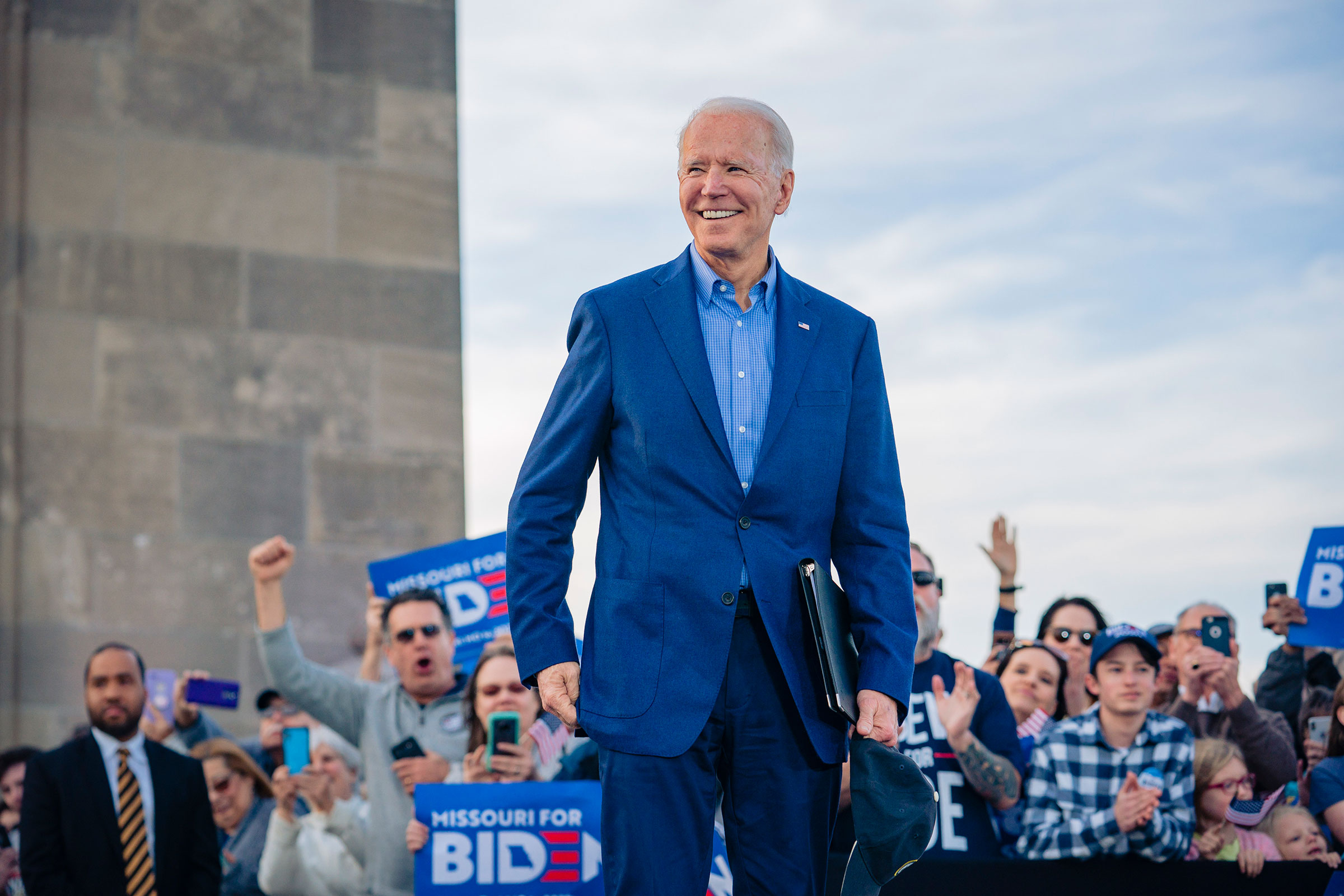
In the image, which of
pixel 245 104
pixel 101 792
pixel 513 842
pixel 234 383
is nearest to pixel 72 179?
pixel 245 104

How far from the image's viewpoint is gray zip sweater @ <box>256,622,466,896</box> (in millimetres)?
6445

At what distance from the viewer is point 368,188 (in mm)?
10516

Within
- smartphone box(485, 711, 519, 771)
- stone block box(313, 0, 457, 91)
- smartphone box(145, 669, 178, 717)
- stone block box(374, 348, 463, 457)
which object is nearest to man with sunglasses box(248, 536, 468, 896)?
smartphone box(485, 711, 519, 771)

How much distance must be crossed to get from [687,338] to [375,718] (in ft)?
14.1

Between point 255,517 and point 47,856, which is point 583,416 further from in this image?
point 255,517

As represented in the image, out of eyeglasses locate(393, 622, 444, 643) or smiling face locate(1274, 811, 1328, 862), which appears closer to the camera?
smiling face locate(1274, 811, 1328, 862)

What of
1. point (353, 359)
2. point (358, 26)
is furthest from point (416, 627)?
point (358, 26)

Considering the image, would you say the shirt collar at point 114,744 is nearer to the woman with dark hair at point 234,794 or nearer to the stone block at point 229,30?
the woman with dark hair at point 234,794

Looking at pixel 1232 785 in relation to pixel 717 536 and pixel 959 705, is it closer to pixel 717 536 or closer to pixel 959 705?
pixel 959 705

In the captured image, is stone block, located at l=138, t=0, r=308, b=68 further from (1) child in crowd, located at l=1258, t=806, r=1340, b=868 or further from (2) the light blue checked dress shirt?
(2) the light blue checked dress shirt

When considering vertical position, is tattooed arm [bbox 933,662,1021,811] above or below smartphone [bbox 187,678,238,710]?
below

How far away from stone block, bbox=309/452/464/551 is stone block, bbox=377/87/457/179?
6.69 feet

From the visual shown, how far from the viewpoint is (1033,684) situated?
7.11m

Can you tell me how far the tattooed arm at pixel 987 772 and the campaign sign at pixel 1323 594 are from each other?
196 centimetres
